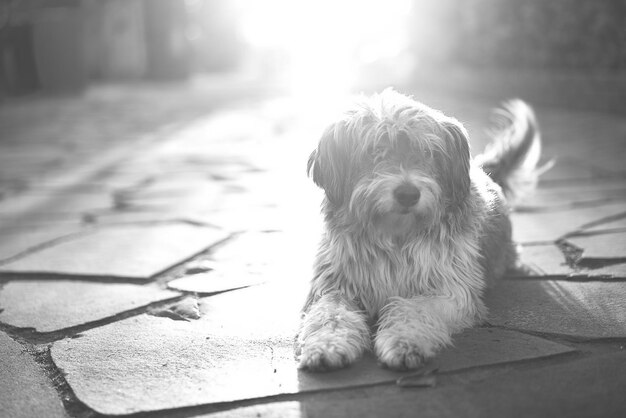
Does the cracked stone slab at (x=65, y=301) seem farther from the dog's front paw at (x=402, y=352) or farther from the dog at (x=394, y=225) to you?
the dog's front paw at (x=402, y=352)

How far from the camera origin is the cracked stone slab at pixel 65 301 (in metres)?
3.82

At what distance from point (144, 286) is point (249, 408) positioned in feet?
5.94

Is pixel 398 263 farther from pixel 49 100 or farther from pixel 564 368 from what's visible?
pixel 49 100

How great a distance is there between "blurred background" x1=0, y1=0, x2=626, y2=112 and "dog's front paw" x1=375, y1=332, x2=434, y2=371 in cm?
853

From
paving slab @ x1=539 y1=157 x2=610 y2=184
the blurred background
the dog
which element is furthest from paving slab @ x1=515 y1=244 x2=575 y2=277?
the blurred background

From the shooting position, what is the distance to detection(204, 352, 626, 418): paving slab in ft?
8.34

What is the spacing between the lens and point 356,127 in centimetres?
367

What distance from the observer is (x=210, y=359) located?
322 cm

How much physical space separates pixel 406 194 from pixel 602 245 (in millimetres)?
1899

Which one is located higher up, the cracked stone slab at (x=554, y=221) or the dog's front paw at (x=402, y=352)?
the dog's front paw at (x=402, y=352)

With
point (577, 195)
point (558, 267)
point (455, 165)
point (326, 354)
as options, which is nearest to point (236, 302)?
point (326, 354)

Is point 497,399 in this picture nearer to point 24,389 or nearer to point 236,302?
point 236,302

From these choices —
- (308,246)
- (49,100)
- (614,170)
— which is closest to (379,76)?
(49,100)

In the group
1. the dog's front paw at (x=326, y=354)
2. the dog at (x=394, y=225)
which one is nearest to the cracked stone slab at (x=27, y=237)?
the dog at (x=394, y=225)
